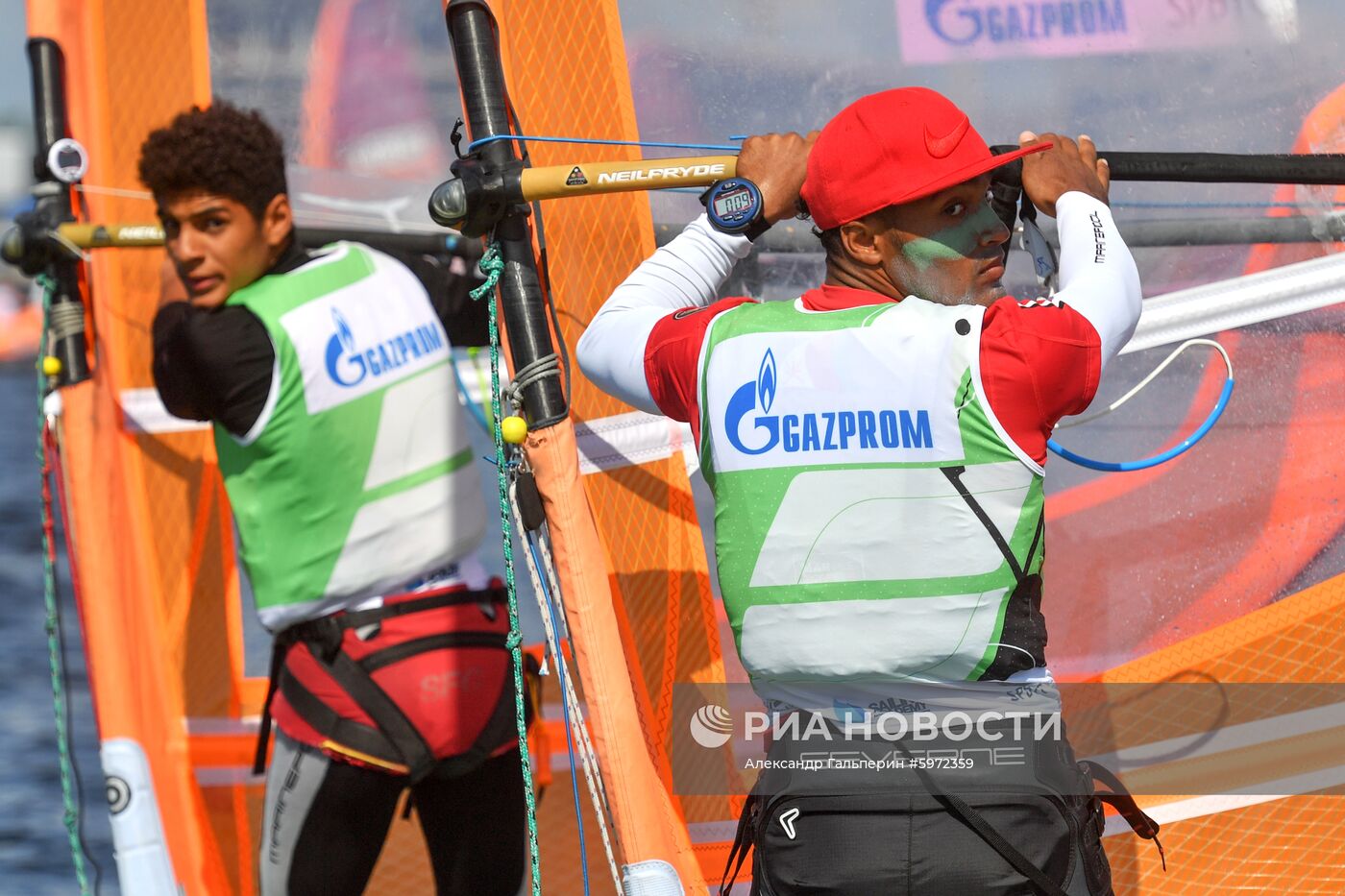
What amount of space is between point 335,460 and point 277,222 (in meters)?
0.47

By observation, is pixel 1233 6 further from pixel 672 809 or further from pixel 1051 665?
pixel 672 809

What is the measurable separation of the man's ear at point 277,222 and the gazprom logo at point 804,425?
126cm

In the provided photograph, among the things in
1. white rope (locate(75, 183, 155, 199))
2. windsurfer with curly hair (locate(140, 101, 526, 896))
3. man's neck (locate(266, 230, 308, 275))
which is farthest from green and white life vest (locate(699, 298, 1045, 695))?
white rope (locate(75, 183, 155, 199))

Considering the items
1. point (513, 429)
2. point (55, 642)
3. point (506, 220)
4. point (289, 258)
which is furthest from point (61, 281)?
point (513, 429)

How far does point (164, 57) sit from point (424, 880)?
2066 millimetres

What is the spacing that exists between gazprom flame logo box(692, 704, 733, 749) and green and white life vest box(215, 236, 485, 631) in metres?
0.54

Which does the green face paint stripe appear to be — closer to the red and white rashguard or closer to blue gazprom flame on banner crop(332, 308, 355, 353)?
the red and white rashguard

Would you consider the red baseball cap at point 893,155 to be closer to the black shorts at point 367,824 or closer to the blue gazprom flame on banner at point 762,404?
the blue gazprom flame on banner at point 762,404

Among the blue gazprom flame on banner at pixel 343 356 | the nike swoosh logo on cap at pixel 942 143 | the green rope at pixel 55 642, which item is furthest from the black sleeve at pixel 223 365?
the nike swoosh logo on cap at pixel 942 143

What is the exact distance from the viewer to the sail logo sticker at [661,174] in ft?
7.02

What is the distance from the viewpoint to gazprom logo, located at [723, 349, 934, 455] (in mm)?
1751

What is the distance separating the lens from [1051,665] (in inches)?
112

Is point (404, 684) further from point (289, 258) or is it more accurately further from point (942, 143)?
point (942, 143)

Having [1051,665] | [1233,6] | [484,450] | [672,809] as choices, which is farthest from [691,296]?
[484,450]
